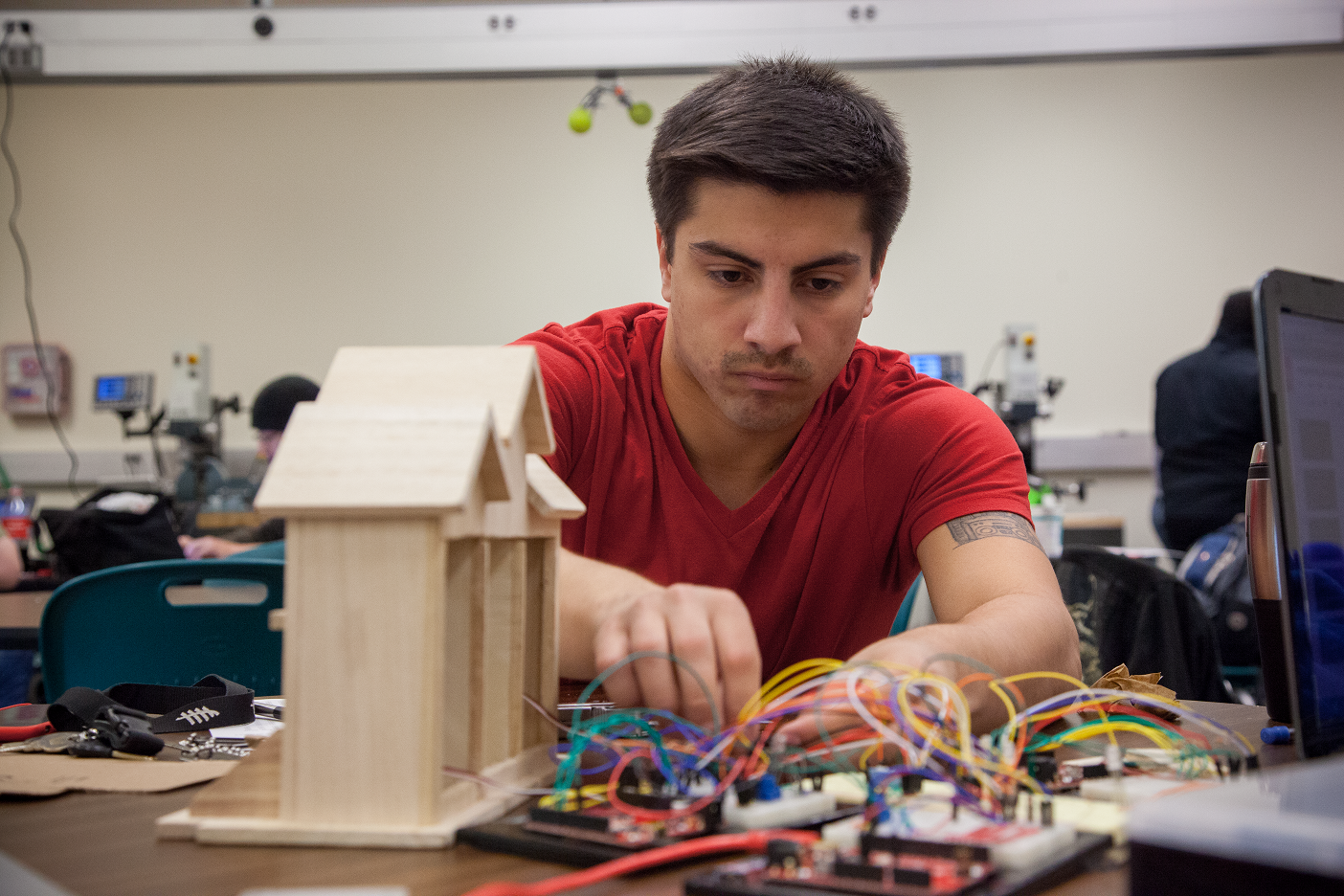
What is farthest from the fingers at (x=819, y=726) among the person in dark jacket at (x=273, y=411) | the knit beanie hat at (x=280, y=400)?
the knit beanie hat at (x=280, y=400)

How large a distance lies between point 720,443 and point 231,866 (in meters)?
0.94

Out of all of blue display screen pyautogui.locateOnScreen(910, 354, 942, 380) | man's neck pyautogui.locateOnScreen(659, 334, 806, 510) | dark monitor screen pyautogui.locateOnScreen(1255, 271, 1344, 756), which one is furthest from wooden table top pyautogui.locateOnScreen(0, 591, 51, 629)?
blue display screen pyautogui.locateOnScreen(910, 354, 942, 380)

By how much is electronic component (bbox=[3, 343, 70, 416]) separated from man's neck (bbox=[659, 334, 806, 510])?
519 cm

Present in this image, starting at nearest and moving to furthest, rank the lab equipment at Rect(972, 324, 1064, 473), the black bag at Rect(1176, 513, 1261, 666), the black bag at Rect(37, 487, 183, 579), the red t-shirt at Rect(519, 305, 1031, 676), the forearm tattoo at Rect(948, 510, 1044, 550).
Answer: the forearm tattoo at Rect(948, 510, 1044, 550)
the red t-shirt at Rect(519, 305, 1031, 676)
the black bag at Rect(37, 487, 183, 579)
the black bag at Rect(1176, 513, 1261, 666)
the lab equipment at Rect(972, 324, 1064, 473)

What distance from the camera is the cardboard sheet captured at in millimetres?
710

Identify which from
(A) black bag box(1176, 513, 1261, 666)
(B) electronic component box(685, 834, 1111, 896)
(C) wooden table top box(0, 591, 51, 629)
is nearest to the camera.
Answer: (B) electronic component box(685, 834, 1111, 896)

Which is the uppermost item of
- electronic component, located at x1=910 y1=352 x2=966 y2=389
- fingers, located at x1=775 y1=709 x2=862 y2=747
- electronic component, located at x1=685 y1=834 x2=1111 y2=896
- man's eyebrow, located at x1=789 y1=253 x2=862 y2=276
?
electronic component, located at x1=910 y1=352 x2=966 y2=389

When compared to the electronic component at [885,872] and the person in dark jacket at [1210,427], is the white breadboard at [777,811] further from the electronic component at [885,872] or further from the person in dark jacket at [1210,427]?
the person in dark jacket at [1210,427]

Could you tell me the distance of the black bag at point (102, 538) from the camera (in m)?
2.64

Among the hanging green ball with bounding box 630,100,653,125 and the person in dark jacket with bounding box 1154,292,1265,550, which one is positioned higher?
the hanging green ball with bounding box 630,100,653,125

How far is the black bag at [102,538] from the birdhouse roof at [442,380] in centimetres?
217

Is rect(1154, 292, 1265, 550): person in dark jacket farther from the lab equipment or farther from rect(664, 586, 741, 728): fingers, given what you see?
rect(664, 586, 741, 728): fingers

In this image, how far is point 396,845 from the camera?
571 millimetres

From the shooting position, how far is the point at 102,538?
8.68ft
